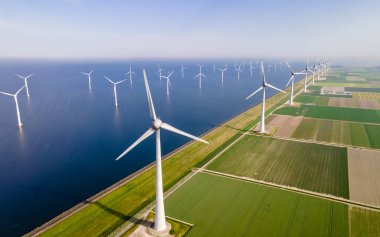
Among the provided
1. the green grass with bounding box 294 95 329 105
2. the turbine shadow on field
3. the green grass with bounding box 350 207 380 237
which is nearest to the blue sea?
the turbine shadow on field

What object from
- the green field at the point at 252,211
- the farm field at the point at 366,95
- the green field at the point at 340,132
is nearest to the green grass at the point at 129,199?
the green field at the point at 252,211

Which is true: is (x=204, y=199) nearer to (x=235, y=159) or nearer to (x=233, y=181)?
(x=233, y=181)

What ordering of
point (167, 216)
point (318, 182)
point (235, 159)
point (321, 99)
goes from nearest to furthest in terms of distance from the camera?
point (167, 216)
point (318, 182)
point (235, 159)
point (321, 99)

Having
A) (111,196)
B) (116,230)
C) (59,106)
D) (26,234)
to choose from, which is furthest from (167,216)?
(59,106)

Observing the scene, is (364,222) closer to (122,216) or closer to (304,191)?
(304,191)

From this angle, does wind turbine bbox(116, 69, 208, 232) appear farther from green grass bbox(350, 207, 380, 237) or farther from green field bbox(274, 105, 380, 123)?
green field bbox(274, 105, 380, 123)

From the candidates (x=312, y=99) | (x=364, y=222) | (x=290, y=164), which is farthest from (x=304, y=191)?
(x=312, y=99)
